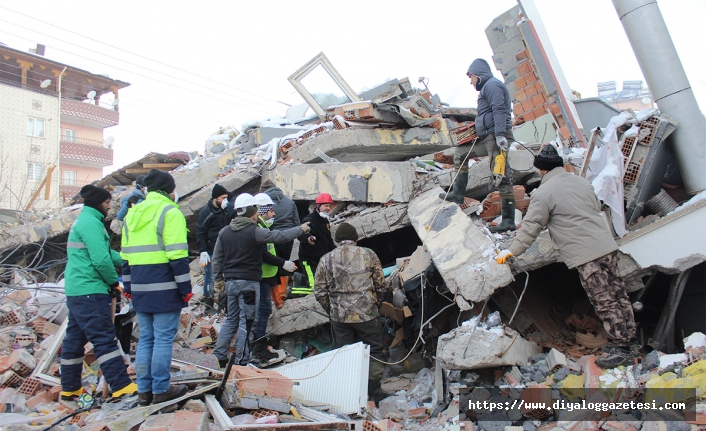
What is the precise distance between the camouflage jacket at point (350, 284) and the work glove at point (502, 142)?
70.6 inches

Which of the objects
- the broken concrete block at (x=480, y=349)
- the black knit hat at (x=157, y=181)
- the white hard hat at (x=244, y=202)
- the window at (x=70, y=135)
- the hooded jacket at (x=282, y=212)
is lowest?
the broken concrete block at (x=480, y=349)

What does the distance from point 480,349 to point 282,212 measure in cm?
309

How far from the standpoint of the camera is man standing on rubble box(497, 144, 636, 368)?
151 inches

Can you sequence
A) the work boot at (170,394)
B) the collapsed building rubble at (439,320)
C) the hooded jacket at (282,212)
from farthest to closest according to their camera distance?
the hooded jacket at (282,212), the collapsed building rubble at (439,320), the work boot at (170,394)

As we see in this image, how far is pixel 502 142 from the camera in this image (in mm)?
5016

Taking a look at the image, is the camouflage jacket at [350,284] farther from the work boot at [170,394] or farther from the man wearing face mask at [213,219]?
the man wearing face mask at [213,219]

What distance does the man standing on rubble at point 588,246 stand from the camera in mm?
3834

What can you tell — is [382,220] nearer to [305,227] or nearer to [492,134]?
[305,227]

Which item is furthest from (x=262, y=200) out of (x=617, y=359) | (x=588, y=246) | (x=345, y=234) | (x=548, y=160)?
(x=617, y=359)

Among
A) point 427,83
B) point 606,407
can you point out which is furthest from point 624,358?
point 427,83

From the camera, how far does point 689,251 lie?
4.07m

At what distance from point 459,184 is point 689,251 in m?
2.33

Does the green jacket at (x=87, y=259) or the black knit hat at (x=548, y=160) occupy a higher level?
the green jacket at (x=87, y=259)

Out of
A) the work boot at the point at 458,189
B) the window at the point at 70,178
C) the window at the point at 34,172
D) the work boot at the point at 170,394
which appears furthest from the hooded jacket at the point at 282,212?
the window at the point at 70,178
